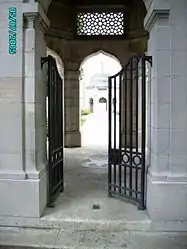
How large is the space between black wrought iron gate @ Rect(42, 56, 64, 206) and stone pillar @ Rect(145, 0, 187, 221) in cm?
137

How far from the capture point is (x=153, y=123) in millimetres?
3883

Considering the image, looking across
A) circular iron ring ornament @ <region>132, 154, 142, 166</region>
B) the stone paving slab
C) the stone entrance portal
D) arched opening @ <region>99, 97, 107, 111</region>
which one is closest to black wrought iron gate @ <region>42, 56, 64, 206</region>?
the stone entrance portal

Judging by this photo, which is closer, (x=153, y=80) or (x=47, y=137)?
(x=153, y=80)

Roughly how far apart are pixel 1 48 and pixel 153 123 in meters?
1.97

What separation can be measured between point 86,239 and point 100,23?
7249 millimetres

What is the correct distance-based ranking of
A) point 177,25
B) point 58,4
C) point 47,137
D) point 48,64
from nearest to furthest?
point 177,25, point 48,64, point 47,137, point 58,4

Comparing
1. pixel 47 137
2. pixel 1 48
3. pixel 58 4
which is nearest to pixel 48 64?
pixel 1 48

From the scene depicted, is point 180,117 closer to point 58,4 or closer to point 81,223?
point 81,223

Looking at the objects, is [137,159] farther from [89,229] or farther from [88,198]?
[89,229]

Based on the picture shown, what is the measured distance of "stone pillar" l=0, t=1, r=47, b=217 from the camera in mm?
3826

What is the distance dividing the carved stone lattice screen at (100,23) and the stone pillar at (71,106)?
48.9 inches

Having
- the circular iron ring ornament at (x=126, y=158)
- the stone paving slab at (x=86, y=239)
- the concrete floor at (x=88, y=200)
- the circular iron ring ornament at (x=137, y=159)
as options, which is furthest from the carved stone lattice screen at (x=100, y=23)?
the stone paving slab at (x=86, y=239)

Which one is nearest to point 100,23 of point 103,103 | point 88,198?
point 88,198

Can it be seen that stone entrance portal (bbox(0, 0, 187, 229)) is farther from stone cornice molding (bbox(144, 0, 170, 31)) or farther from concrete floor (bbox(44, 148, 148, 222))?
concrete floor (bbox(44, 148, 148, 222))
